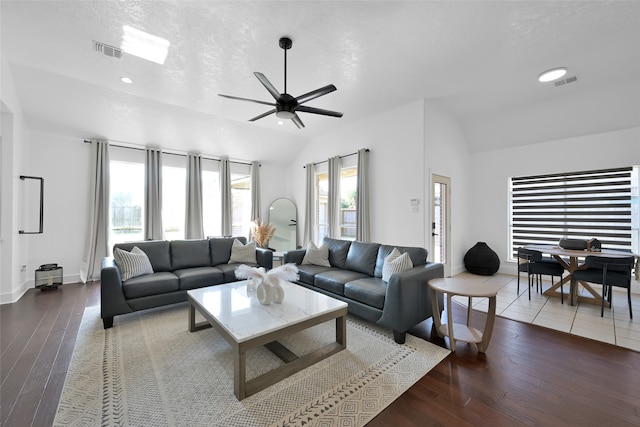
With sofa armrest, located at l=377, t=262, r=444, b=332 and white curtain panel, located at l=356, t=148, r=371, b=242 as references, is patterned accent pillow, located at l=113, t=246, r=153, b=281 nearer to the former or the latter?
sofa armrest, located at l=377, t=262, r=444, b=332

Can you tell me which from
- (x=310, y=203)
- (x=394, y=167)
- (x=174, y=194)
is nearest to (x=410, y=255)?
(x=394, y=167)

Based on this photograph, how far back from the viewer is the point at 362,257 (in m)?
3.69

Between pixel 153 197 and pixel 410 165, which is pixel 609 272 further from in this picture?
pixel 153 197

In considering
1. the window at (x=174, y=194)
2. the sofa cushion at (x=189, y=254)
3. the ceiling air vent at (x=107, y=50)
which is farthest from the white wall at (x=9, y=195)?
the window at (x=174, y=194)

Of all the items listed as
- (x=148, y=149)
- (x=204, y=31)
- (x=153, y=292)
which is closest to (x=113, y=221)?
(x=148, y=149)

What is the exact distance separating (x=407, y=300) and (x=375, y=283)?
53cm

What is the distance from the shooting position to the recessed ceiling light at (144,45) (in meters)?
2.73

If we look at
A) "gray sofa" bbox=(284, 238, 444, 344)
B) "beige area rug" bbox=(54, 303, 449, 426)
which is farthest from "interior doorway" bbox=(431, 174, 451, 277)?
"beige area rug" bbox=(54, 303, 449, 426)

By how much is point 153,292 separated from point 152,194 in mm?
2964

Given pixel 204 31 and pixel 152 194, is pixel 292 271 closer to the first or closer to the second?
A: pixel 204 31

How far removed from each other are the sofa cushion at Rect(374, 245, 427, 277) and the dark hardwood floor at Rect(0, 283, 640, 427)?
29.8 inches

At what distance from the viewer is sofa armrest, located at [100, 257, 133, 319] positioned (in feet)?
9.45

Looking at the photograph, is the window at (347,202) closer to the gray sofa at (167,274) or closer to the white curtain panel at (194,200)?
the gray sofa at (167,274)

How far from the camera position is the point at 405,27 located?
8.71ft
